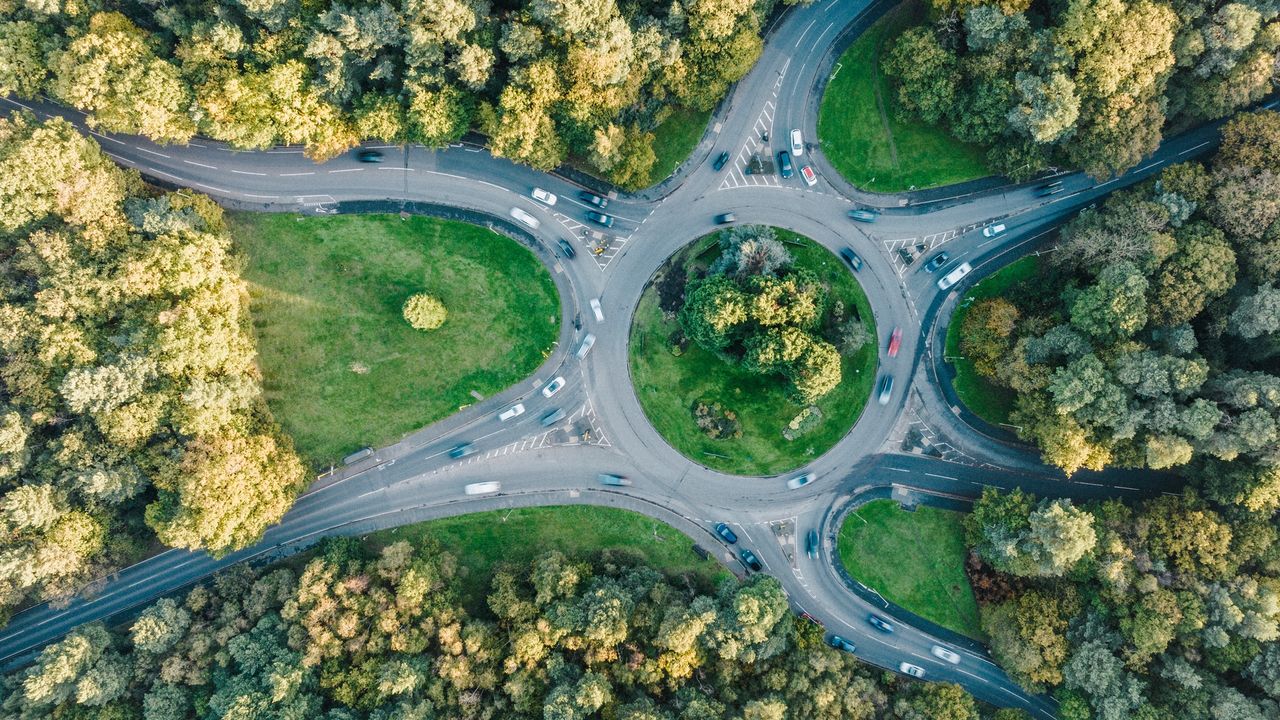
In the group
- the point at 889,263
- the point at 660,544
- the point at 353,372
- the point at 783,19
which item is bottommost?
the point at 660,544

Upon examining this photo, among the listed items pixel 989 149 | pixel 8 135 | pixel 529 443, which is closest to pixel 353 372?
pixel 529 443

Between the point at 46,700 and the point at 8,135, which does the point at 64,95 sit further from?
the point at 46,700

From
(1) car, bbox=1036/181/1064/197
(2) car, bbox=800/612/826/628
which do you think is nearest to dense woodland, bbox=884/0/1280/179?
(1) car, bbox=1036/181/1064/197

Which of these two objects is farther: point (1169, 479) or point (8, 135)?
point (1169, 479)

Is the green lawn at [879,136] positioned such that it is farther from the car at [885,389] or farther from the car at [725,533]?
the car at [725,533]

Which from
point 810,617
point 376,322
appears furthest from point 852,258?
point 376,322
